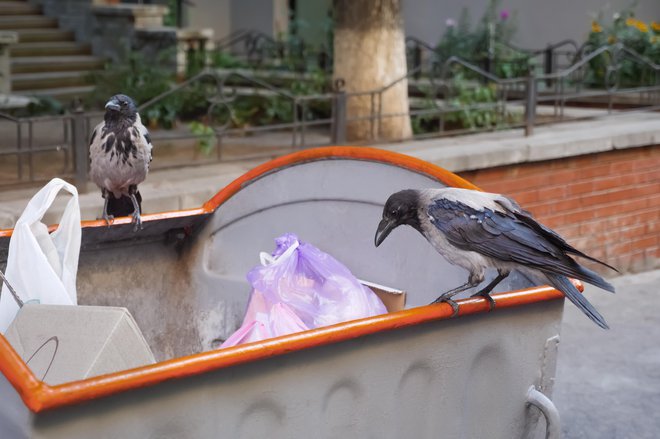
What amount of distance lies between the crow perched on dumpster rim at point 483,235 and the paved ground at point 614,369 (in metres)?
2.59

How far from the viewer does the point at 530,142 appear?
7906mm

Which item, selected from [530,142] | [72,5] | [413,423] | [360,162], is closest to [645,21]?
[530,142]

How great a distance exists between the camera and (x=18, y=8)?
14.3 metres

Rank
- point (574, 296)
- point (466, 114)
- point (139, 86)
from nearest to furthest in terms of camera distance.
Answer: point (574, 296) < point (466, 114) < point (139, 86)

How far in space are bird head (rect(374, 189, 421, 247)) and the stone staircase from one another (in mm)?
8969

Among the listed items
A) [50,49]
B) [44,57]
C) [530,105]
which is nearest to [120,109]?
[530,105]

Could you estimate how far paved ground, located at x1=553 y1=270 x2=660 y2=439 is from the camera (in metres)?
5.71

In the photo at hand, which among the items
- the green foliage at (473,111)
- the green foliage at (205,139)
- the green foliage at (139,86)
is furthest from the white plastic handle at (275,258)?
the green foliage at (139,86)

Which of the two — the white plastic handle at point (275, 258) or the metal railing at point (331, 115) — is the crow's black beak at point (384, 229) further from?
the metal railing at point (331, 115)

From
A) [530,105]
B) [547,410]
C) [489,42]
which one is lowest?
[547,410]

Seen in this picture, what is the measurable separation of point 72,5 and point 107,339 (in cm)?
1204

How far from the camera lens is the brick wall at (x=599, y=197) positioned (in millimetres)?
7750

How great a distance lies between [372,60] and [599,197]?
2.36 metres

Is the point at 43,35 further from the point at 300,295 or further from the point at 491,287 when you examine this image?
the point at 491,287
